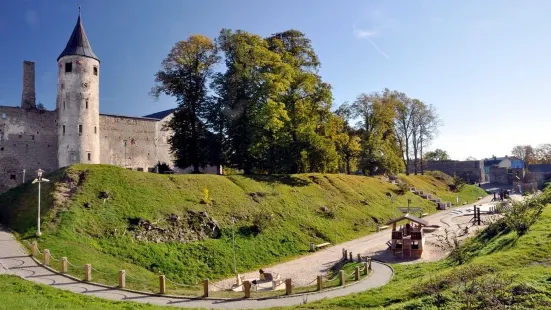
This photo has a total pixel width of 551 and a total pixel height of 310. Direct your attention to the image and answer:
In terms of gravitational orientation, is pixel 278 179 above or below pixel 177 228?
above

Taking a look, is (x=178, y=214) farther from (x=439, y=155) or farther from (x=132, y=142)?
(x=439, y=155)

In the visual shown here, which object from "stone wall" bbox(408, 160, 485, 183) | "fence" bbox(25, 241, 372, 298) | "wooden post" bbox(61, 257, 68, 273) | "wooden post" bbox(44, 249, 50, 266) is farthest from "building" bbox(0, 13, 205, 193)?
"stone wall" bbox(408, 160, 485, 183)

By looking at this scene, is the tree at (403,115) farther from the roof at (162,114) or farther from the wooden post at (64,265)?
the wooden post at (64,265)

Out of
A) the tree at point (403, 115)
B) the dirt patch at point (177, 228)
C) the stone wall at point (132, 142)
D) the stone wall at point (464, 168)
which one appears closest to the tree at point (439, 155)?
the stone wall at point (464, 168)

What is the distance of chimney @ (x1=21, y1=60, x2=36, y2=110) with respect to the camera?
3834 cm

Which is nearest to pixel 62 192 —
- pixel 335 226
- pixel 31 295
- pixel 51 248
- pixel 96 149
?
pixel 51 248

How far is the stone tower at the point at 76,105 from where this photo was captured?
3656 centimetres

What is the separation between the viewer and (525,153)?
418 ft

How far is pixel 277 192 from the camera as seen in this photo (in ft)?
130

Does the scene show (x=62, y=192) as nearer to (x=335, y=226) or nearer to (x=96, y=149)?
(x=96, y=149)

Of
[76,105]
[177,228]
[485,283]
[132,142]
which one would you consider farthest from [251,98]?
[485,283]

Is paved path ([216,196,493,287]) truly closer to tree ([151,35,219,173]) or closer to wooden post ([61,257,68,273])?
wooden post ([61,257,68,273])

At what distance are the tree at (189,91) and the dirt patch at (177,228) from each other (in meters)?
13.5

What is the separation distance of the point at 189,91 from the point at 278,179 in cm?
1337
